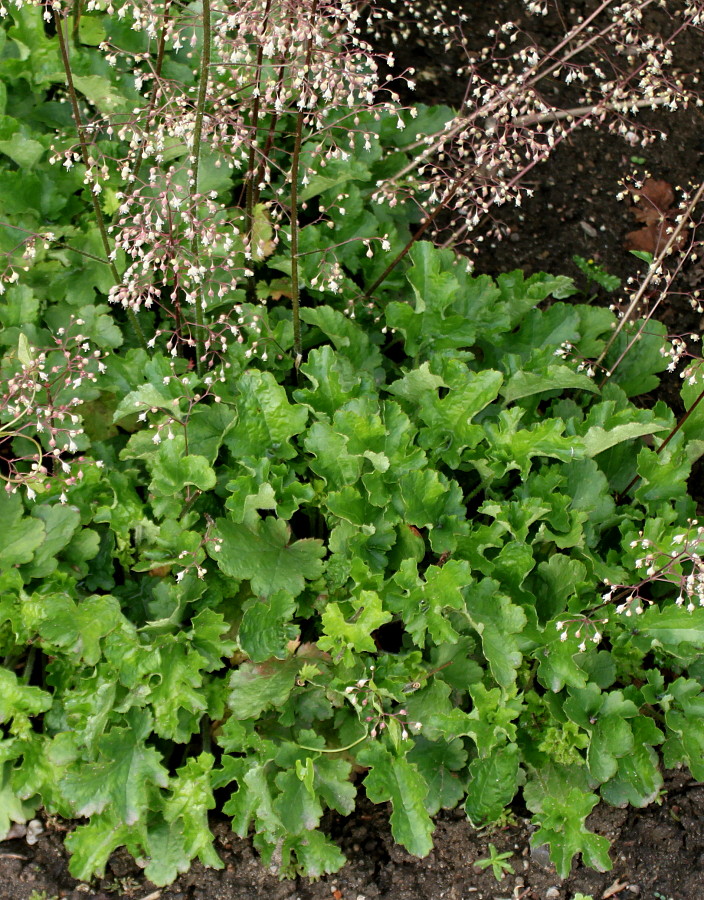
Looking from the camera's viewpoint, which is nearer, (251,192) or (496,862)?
(496,862)

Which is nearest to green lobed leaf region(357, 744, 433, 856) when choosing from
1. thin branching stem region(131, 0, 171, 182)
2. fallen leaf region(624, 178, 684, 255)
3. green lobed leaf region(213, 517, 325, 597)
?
green lobed leaf region(213, 517, 325, 597)

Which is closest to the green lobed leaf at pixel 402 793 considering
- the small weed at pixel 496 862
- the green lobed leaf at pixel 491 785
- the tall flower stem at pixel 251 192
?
the green lobed leaf at pixel 491 785

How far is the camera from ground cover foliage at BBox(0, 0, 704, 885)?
105 inches

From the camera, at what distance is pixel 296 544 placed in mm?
2904

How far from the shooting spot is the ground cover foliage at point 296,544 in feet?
8.73

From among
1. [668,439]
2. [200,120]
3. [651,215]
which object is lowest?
[668,439]

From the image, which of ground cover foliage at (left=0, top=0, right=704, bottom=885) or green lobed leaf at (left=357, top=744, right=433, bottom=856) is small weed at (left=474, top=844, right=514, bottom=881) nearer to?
ground cover foliage at (left=0, top=0, right=704, bottom=885)

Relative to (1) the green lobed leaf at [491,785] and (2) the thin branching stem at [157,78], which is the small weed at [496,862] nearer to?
(1) the green lobed leaf at [491,785]

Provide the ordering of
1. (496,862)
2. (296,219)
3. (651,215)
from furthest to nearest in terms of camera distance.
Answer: (651,215), (296,219), (496,862)

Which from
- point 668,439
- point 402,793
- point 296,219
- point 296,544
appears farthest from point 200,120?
point 402,793

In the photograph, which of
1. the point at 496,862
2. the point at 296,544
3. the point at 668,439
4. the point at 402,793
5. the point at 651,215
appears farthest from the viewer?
the point at 651,215

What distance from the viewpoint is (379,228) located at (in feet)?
12.1

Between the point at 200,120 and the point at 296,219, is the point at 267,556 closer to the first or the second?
the point at 296,219

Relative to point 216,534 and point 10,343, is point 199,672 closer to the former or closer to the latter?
point 216,534
